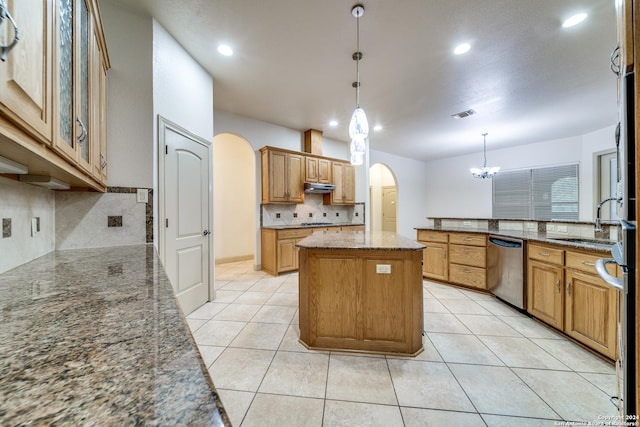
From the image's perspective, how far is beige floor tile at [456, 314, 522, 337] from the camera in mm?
2279

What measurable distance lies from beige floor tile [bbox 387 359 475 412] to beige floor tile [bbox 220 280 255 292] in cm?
240

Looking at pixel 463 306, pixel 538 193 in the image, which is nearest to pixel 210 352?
pixel 463 306

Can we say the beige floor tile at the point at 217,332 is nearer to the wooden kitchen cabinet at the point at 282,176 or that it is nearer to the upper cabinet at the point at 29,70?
the upper cabinet at the point at 29,70

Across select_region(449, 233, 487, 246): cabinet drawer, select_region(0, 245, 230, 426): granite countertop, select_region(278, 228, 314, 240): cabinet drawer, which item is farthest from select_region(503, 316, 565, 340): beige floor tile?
select_region(278, 228, 314, 240): cabinet drawer

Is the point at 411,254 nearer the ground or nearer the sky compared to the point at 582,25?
nearer the ground

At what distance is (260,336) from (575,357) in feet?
8.41

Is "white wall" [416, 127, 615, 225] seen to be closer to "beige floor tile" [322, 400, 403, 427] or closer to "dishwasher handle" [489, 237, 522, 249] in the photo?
"dishwasher handle" [489, 237, 522, 249]

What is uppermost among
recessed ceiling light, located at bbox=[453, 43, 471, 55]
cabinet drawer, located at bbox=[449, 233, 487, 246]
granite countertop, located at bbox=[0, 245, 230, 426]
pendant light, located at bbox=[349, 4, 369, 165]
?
recessed ceiling light, located at bbox=[453, 43, 471, 55]

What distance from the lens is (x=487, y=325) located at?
2436 millimetres

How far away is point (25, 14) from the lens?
68 cm

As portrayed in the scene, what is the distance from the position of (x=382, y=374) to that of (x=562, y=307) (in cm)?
182

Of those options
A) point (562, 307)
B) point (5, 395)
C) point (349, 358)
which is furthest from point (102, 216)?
point (562, 307)

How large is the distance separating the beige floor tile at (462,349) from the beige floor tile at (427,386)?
186 mm

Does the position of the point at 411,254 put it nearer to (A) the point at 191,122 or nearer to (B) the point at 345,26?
(B) the point at 345,26
